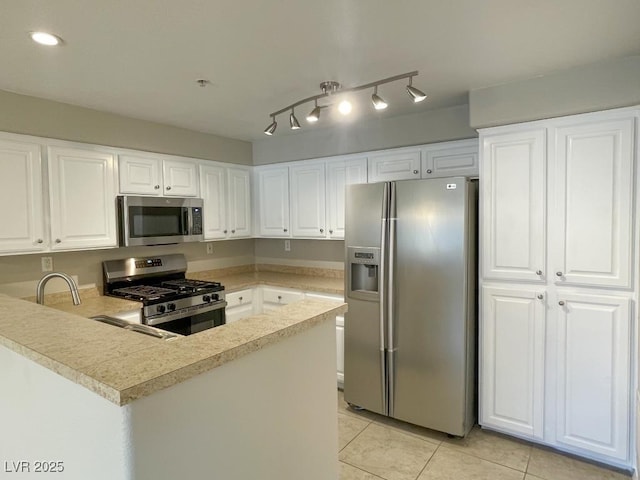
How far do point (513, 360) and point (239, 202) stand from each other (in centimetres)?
284

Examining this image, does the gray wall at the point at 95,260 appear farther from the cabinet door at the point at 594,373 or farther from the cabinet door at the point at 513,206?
the cabinet door at the point at 594,373

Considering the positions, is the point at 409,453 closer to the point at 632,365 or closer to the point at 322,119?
the point at 632,365

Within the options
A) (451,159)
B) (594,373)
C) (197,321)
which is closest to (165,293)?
(197,321)

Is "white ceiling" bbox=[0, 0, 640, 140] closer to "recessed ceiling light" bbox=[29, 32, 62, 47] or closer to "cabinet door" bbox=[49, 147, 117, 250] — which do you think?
"recessed ceiling light" bbox=[29, 32, 62, 47]

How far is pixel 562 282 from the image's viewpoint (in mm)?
2293

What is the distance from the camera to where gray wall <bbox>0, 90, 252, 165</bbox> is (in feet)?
7.95

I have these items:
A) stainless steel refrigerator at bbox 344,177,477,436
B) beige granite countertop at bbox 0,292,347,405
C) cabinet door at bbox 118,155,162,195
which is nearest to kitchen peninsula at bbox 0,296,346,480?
beige granite countertop at bbox 0,292,347,405

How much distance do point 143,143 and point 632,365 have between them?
3.66 metres

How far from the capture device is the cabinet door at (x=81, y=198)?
2.59 meters

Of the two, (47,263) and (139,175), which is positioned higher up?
(139,175)

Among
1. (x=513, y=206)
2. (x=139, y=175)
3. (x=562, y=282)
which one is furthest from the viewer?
Answer: (x=139, y=175)

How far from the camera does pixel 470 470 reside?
7.42 feet

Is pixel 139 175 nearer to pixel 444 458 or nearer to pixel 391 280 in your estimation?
pixel 391 280

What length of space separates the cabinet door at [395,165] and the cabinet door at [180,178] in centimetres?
162
